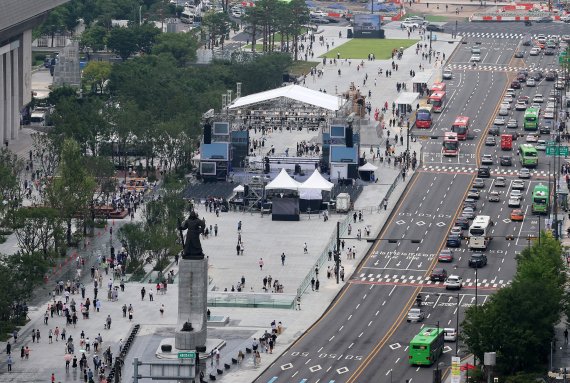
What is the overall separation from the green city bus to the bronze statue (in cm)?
1856

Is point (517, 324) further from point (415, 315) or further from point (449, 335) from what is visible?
point (415, 315)

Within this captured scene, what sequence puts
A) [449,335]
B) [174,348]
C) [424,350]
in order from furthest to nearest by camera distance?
[449,335], [424,350], [174,348]

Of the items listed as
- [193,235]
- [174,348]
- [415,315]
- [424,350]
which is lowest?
[424,350]

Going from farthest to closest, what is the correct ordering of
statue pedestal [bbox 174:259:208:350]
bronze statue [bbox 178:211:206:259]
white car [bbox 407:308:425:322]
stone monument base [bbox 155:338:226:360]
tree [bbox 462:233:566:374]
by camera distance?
white car [bbox 407:308:425:322], statue pedestal [bbox 174:259:208:350], tree [bbox 462:233:566:374], stone monument base [bbox 155:338:226:360], bronze statue [bbox 178:211:206:259]

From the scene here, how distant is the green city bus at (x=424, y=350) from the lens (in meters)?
180

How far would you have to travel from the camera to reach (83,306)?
647ft

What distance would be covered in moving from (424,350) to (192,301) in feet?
61.6

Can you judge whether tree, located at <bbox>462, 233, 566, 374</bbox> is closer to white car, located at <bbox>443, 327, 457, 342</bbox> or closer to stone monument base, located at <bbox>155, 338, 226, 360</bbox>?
white car, located at <bbox>443, 327, 457, 342</bbox>

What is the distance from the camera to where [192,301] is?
17800 cm

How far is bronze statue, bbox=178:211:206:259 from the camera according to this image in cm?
17325

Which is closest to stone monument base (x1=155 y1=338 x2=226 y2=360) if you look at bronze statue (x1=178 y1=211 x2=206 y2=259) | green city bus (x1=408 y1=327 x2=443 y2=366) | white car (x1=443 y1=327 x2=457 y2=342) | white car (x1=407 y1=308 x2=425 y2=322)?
bronze statue (x1=178 y1=211 x2=206 y2=259)

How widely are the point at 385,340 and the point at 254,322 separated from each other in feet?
39.7

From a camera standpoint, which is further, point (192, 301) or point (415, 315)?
point (415, 315)

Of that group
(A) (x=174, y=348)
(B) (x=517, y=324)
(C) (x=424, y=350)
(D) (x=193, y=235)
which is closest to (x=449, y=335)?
(C) (x=424, y=350)
